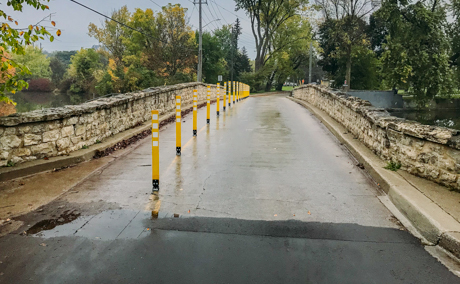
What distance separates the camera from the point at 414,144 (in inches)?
259

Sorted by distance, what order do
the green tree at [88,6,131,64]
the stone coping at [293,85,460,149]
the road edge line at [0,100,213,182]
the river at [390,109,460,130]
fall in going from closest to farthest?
the stone coping at [293,85,460,149]
the road edge line at [0,100,213,182]
the river at [390,109,460,130]
the green tree at [88,6,131,64]

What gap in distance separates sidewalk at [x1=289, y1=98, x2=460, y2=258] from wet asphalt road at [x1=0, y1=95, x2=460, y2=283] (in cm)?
23

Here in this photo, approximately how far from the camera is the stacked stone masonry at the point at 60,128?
671cm

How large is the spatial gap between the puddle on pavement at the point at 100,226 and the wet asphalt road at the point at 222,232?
0.01 m

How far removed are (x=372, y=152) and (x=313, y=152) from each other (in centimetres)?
152

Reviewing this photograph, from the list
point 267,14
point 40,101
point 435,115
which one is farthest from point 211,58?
point 435,115

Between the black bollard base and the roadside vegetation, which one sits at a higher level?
the roadside vegetation

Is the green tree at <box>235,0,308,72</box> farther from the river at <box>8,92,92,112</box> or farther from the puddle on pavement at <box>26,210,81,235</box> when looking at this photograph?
the puddle on pavement at <box>26,210,81,235</box>

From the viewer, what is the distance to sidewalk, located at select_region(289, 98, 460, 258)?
173 inches

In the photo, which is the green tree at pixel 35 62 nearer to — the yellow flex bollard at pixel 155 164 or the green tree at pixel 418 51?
the green tree at pixel 418 51

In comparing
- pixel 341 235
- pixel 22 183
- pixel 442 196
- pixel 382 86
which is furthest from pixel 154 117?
pixel 382 86

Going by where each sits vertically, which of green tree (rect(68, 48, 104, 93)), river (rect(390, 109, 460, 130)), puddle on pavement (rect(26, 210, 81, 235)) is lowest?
river (rect(390, 109, 460, 130))

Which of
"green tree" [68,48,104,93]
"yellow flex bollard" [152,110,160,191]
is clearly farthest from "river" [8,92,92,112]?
"yellow flex bollard" [152,110,160,191]

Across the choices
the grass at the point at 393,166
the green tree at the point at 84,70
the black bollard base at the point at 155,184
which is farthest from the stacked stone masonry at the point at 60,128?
the green tree at the point at 84,70
